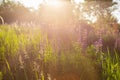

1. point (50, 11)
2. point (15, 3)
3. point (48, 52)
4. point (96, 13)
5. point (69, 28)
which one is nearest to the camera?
point (48, 52)

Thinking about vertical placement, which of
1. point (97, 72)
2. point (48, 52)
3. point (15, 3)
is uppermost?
point (15, 3)

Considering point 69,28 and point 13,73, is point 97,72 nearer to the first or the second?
point 13,73

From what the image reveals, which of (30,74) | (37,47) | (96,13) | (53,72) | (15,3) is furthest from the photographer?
(15,3)

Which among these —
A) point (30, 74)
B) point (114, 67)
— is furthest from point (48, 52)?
point (114, 67)

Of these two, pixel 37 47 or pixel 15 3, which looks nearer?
pixel 37 47

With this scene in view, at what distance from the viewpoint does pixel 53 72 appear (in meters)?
3.50

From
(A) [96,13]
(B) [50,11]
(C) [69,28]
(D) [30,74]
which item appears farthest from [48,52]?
(A) [96,13]

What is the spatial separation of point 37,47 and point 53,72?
0.67m

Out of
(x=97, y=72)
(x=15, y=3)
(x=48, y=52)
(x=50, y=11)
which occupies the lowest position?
(x=97, y=72)

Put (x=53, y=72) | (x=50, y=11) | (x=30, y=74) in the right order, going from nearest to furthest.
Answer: (x=30, y=74) < (x=53, y=72) < (x=50, y=11)

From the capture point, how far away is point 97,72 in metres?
3.53

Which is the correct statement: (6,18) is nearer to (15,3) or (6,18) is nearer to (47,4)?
(15,3)

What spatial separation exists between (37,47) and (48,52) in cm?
34

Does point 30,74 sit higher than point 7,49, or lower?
lower
